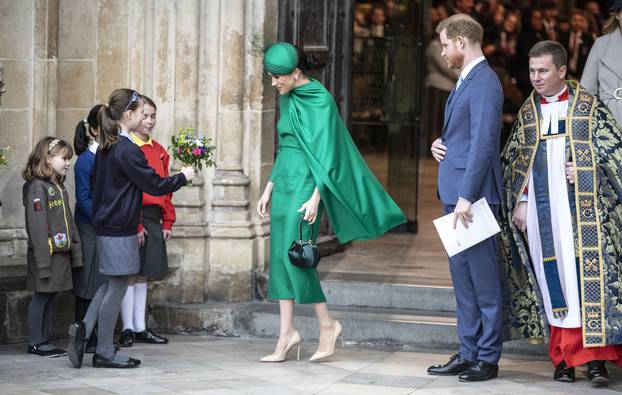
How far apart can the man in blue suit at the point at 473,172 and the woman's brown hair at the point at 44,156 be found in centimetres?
219

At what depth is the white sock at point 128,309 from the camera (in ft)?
28.9

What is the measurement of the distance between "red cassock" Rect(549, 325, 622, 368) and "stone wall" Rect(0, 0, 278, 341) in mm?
2469

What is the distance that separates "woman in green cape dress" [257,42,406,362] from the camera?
7.98m

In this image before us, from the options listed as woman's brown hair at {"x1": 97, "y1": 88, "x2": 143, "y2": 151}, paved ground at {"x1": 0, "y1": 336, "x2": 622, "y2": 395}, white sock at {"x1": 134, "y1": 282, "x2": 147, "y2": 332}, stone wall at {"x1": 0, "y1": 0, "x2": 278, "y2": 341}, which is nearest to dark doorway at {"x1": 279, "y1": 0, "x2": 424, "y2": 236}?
stone wall at {"x1": 0, "y1": 0, "x2": 278, "y2": 341}

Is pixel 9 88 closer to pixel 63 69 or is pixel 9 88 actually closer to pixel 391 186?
pixel 63 69

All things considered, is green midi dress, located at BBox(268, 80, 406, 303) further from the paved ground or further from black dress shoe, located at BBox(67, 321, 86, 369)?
black dress shoe, located at BBox(67, 321, 86, 369)

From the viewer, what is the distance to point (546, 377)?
311 inches

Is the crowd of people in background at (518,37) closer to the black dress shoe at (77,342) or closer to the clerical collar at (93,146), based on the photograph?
the clerical collar at (93,146)

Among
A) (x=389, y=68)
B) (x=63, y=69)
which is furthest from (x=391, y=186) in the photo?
(x=63, y=69)

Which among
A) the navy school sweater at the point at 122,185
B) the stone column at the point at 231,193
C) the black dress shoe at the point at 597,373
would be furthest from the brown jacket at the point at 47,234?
the black dress shoe at the point at 597,373

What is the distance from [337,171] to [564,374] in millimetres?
1664

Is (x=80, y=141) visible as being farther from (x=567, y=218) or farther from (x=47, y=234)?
(x=567, y=218)

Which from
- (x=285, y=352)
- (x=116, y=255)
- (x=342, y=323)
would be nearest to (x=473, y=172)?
(x=285, y=352)

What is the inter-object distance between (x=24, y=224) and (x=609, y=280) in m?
3.78
